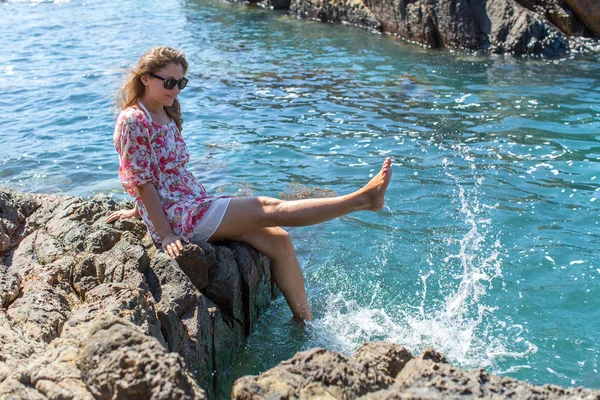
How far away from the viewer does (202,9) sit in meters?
22.4

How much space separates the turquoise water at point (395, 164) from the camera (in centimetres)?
533

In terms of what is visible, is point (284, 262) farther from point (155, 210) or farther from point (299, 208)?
point (155, 210)

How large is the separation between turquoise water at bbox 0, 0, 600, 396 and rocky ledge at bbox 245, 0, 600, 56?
0.57 metres

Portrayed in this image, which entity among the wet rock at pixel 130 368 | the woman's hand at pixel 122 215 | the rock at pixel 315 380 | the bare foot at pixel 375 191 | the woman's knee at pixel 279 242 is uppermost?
the bare foot at pixel 375 191

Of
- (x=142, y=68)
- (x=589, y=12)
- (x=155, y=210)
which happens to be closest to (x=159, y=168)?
(x=155, y=210)

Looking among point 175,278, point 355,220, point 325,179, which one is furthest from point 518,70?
point 175,278

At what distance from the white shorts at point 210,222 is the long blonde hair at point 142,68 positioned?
1027 millimetres

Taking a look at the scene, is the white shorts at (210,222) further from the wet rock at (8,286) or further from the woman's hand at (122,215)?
the wet rock at (8,286)

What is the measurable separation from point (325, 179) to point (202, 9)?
1566 cm

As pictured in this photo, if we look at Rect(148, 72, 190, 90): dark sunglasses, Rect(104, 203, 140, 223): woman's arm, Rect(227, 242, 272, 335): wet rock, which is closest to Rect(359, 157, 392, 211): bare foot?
Rect(227, 242, 272, 335): wet rock

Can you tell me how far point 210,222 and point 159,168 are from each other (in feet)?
1.89

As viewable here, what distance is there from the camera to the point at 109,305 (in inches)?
150

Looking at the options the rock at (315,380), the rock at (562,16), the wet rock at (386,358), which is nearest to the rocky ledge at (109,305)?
the rock at (315,380)

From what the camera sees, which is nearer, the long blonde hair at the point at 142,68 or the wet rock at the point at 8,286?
the wet rock at the point at 8,286
